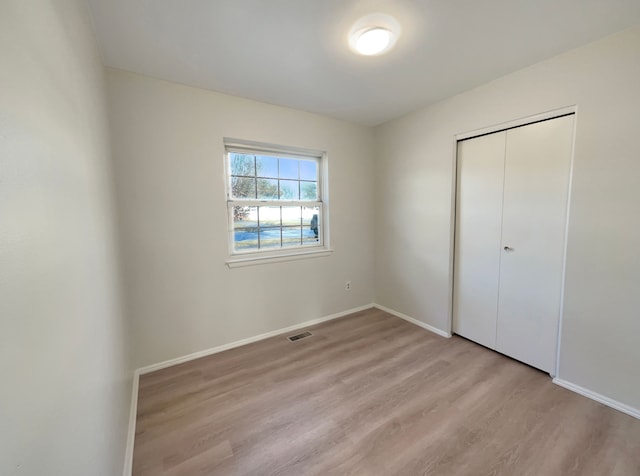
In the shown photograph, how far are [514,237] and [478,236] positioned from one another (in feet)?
1.01

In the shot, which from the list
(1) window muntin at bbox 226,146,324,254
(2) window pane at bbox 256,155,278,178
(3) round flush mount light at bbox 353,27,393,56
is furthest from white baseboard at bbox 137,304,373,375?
(3) round flush mount light at bbox 353,27,393,56

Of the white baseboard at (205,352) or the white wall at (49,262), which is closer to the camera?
the white wall at (49,262)

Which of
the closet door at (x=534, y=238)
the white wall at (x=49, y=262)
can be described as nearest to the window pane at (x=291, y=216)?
the white wall at (x=49, y=262)

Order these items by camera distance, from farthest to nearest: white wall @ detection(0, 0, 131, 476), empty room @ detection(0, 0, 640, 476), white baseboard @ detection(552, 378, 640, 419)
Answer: white baseboard @ detection(552, 378, 640, 419) → empty room @ detection(0, 0, 640, 476) → white wall @ detection(0, 0, 131, 476)

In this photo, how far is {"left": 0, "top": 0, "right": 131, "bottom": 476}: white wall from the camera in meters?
0.44

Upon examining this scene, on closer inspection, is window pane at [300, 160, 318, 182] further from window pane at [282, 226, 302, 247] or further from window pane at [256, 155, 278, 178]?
window pane at [282, 226, 302, 247]

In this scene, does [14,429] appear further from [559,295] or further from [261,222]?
[559,295]

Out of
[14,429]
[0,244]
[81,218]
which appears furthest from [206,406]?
[0,244]

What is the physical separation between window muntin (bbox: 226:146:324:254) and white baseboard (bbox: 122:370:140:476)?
1.31 meters

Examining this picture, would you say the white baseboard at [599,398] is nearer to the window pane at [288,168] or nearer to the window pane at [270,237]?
the window pane at [270,237]

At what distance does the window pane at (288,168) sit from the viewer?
290cm

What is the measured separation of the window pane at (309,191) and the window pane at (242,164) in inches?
24.3

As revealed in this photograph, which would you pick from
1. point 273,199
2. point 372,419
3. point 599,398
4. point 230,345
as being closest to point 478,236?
point 599,398

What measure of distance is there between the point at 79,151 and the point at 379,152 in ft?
10.1
